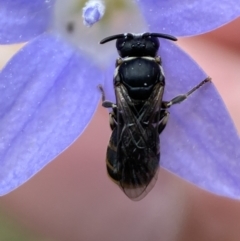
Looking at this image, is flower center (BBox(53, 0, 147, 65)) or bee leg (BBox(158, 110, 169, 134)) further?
flower center (BBox(53, 0, 147, 65))

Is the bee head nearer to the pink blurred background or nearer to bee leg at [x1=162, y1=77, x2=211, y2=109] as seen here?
bee leg at [x1=162, y1=77, x2=211, y2=109]

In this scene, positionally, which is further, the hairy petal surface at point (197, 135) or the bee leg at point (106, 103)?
the bee leg at point (106, 103)

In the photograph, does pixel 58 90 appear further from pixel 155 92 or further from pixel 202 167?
pixel 202 167

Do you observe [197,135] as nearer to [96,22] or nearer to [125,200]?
→ [96,22]

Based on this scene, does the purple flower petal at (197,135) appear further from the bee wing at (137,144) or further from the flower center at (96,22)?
the flower center at (96,22)

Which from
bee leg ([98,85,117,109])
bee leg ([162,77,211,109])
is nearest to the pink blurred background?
bee leg ([98,85,117,109])

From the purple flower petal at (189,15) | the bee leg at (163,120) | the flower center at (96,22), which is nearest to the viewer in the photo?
the purple flower petal at (189,15)

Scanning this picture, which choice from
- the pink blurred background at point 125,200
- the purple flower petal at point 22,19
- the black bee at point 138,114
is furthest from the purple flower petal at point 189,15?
the pink blurred background at point 125,200
